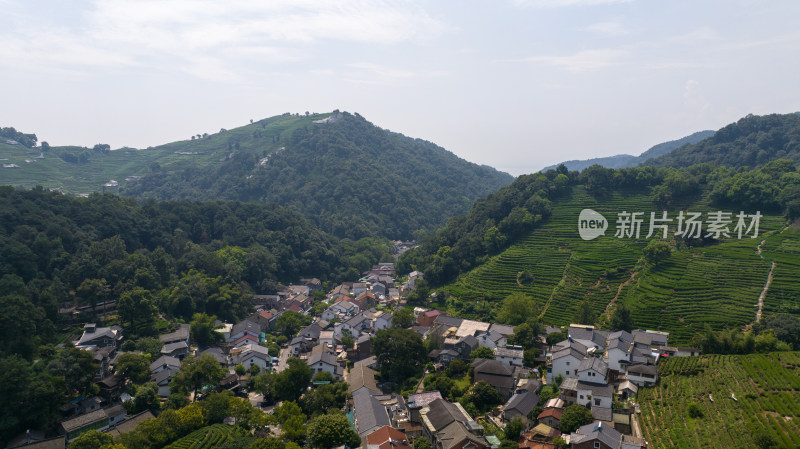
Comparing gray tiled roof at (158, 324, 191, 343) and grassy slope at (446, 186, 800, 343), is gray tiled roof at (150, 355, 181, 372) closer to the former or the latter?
gray tiled roof at (158, 324, 191, 343)

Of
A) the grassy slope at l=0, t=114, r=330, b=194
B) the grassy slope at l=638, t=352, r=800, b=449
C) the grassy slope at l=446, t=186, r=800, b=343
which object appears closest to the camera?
the grassy slope at l=638, t=352, r=800, b=449

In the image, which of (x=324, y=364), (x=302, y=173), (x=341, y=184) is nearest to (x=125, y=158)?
(x=302, y=173)

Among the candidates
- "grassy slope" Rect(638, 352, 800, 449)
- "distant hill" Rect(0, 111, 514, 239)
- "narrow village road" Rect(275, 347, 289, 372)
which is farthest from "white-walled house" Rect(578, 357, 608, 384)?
"distant hill" Rect(0, 111, 514, 239)

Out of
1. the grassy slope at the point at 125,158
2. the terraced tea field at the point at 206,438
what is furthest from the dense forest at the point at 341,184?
the terraced tea field at the point at 206,438

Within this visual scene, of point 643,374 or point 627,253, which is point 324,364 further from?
point 627,253

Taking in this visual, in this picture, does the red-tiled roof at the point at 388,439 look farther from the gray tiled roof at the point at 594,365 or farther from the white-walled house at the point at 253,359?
the white-walled house at the point at 253,359

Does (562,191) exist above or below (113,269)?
above
